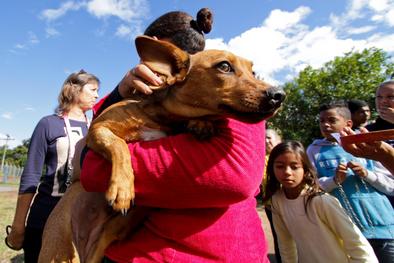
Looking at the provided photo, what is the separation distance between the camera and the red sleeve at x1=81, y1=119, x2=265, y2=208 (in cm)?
153

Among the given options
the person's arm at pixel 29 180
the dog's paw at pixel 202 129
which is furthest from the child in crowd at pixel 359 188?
the person's arm at pixel 29 180

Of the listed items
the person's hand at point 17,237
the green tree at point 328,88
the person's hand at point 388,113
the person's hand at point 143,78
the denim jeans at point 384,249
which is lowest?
the denim jeans at point 384,249

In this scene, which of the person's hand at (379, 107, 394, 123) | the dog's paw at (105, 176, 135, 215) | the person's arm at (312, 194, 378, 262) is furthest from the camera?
the person's hand at (379, 107, 394, 123)

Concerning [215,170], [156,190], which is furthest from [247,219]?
[156,190]

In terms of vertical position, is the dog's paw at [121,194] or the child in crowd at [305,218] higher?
the dog's paw at [121,194]

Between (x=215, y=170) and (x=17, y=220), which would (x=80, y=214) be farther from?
(x=17, y=220)

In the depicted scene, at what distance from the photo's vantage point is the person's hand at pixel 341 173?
377 cm

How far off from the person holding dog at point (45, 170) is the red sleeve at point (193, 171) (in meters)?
2.04

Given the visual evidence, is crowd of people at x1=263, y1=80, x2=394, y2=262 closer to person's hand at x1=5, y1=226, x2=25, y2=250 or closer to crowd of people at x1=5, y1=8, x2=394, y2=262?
crowd of people at x1=5, y1=8, x2=394, y2=262

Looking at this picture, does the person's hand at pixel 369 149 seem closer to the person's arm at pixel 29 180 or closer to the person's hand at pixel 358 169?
the person's hand at pixel 358 169

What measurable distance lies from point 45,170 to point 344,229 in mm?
3226

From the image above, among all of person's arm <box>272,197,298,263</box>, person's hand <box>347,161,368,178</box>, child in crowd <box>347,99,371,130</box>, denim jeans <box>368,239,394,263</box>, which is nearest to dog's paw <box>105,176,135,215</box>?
person's arm <box>272,197,298,263</box>

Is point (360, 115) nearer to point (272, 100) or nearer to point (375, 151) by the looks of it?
point (375, 151)

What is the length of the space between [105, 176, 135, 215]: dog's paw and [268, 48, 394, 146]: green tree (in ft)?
80.3
